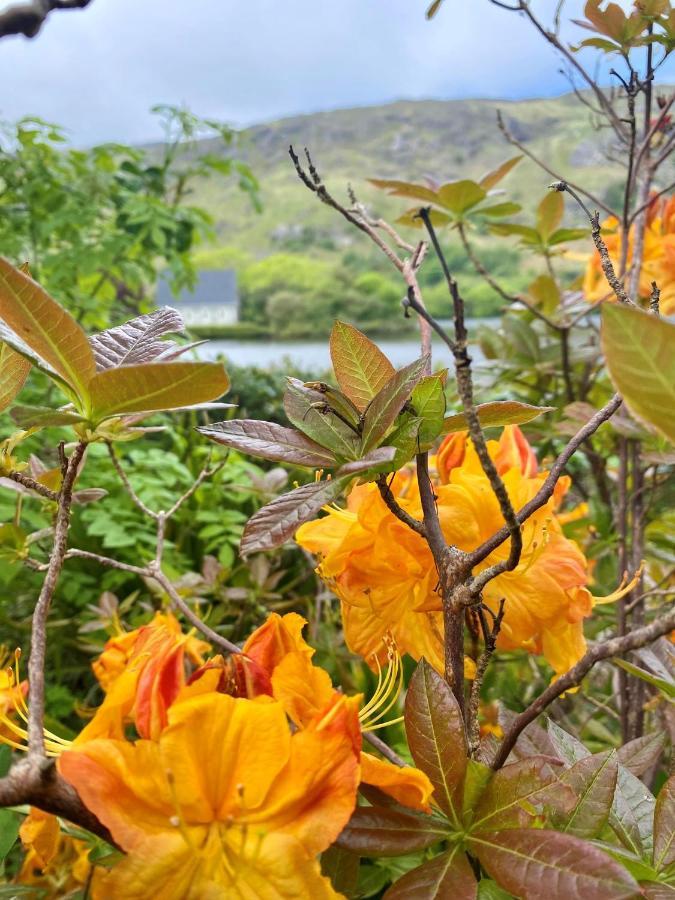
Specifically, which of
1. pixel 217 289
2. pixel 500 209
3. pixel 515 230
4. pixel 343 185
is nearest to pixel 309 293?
pixel 217 289

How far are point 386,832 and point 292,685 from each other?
0.22 ft

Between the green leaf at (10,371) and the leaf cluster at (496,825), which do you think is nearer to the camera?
the leaf cluster at (496,825)

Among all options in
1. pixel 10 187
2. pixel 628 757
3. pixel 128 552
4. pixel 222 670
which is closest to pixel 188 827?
pixel 222 670

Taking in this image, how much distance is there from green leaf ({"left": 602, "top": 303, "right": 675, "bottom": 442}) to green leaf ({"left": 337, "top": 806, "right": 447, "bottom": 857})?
19cm

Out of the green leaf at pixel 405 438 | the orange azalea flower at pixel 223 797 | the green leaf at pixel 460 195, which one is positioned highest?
the green leaf at pixel 460 195

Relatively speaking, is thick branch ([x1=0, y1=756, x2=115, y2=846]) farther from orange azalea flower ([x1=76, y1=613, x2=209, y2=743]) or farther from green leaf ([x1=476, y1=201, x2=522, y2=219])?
green leaf ([x1=476, y1=201, x2=522, y2=219])

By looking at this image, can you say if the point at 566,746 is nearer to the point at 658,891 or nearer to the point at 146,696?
the point at 658,891

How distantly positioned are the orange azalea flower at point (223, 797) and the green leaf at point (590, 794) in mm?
118

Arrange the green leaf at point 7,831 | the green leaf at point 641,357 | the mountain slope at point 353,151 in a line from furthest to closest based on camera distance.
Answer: the mountain slope at point 353,151
the green leaf at point 7,831
the green leaf at point 641,357

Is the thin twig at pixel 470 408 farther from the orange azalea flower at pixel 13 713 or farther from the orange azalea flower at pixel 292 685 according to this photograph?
the orange azalea flower at pixel 13 713

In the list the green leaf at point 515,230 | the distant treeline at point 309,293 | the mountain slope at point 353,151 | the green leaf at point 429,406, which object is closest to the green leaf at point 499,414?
the green leaf at point 429,406

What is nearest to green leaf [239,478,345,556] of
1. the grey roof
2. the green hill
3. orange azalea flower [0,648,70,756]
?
orange azalea flower [0,648,70,756]

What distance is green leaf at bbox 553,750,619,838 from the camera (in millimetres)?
330

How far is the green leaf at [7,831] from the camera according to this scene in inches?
17.8
